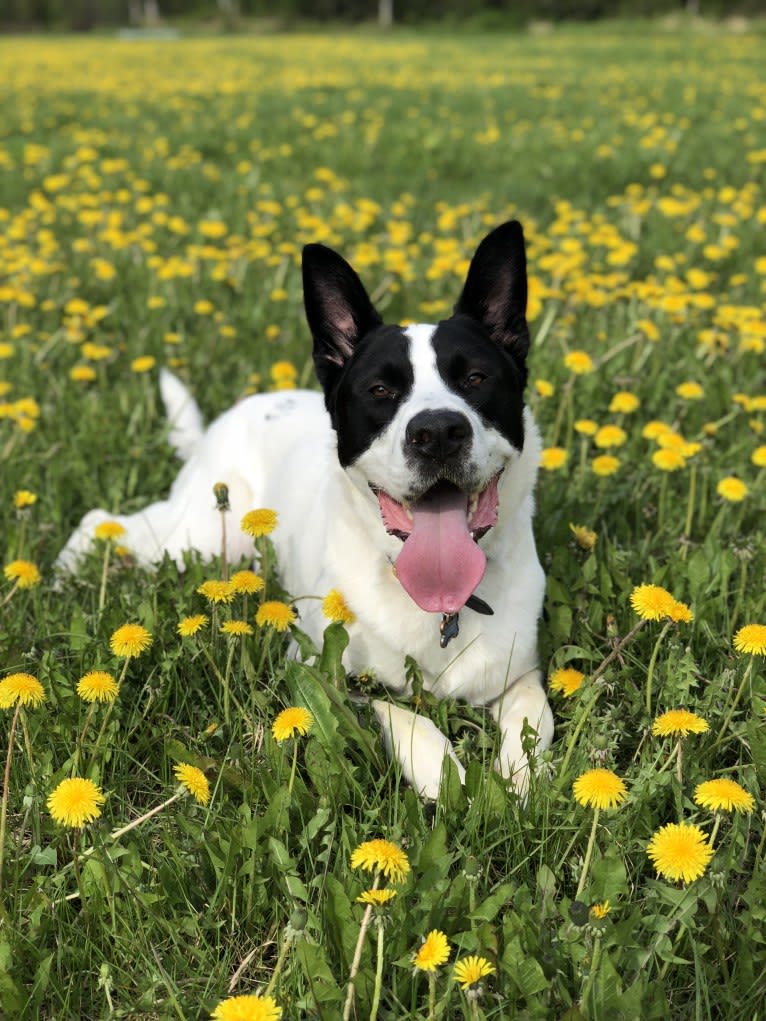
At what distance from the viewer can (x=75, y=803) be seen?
1823mm

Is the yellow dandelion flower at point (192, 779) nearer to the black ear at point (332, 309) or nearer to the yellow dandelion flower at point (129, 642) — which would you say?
the yellow dandelion flower at point (129, 642)

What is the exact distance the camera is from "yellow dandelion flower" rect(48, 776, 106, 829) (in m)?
1.81

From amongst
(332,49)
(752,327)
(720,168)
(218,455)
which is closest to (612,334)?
(752,327)

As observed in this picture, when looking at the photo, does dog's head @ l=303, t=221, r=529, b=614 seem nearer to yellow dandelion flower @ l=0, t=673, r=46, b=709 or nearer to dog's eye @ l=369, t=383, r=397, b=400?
dog's eye @ l=369, t=383, r=397, b=400

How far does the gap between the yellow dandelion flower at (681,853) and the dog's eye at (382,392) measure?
1389 mm

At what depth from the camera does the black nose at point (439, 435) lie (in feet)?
8.11

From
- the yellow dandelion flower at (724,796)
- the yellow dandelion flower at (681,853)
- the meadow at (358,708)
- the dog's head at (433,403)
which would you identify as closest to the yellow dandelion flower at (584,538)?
the meadow at (358,708)

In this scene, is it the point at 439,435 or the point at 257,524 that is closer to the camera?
the point at 439,435

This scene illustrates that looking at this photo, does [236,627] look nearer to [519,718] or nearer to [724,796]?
[519,718]

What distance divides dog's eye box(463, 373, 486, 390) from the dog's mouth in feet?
0.88

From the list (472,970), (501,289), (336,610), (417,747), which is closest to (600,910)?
(472,970)

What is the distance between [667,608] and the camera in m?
2.33

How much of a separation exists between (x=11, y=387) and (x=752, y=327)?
3390 millimetres

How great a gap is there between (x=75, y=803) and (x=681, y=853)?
105 cm
